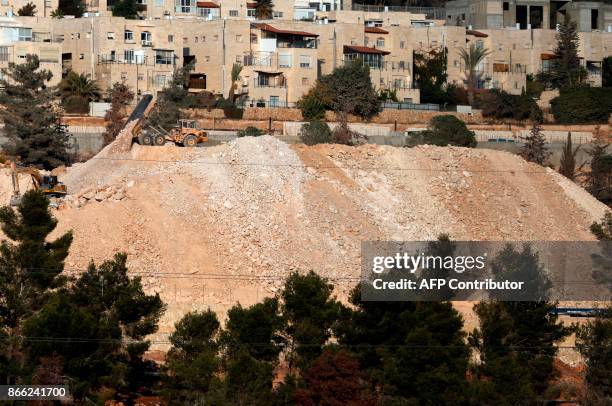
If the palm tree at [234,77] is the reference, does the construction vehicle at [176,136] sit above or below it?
below

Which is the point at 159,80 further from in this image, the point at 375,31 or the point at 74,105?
the point at 375,31

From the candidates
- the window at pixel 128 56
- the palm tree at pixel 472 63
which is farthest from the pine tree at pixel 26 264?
the palm tree at pixel 472 63

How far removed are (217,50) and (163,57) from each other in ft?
11.0

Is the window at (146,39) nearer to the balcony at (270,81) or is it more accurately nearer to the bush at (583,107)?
the balcony at (270,81)

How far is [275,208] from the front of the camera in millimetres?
65125

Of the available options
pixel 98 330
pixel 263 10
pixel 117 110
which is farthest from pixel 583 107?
pixel 98 330

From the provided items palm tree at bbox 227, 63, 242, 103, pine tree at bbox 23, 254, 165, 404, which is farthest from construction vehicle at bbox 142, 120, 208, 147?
palm tree at bbox 227, 63, 242, 103

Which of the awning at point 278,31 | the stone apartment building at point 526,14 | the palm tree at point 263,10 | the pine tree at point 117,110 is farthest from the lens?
the stone apartment building at point 526,14

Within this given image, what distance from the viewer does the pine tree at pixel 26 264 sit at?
50.5m

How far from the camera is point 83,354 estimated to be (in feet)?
156

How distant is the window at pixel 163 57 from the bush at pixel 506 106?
1989 cm

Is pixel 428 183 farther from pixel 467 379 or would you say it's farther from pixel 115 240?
pixel 467 379

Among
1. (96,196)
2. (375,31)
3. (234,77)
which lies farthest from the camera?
(375,31)

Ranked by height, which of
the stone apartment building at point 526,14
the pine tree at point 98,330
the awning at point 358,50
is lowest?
the pine tree at point 98,330
